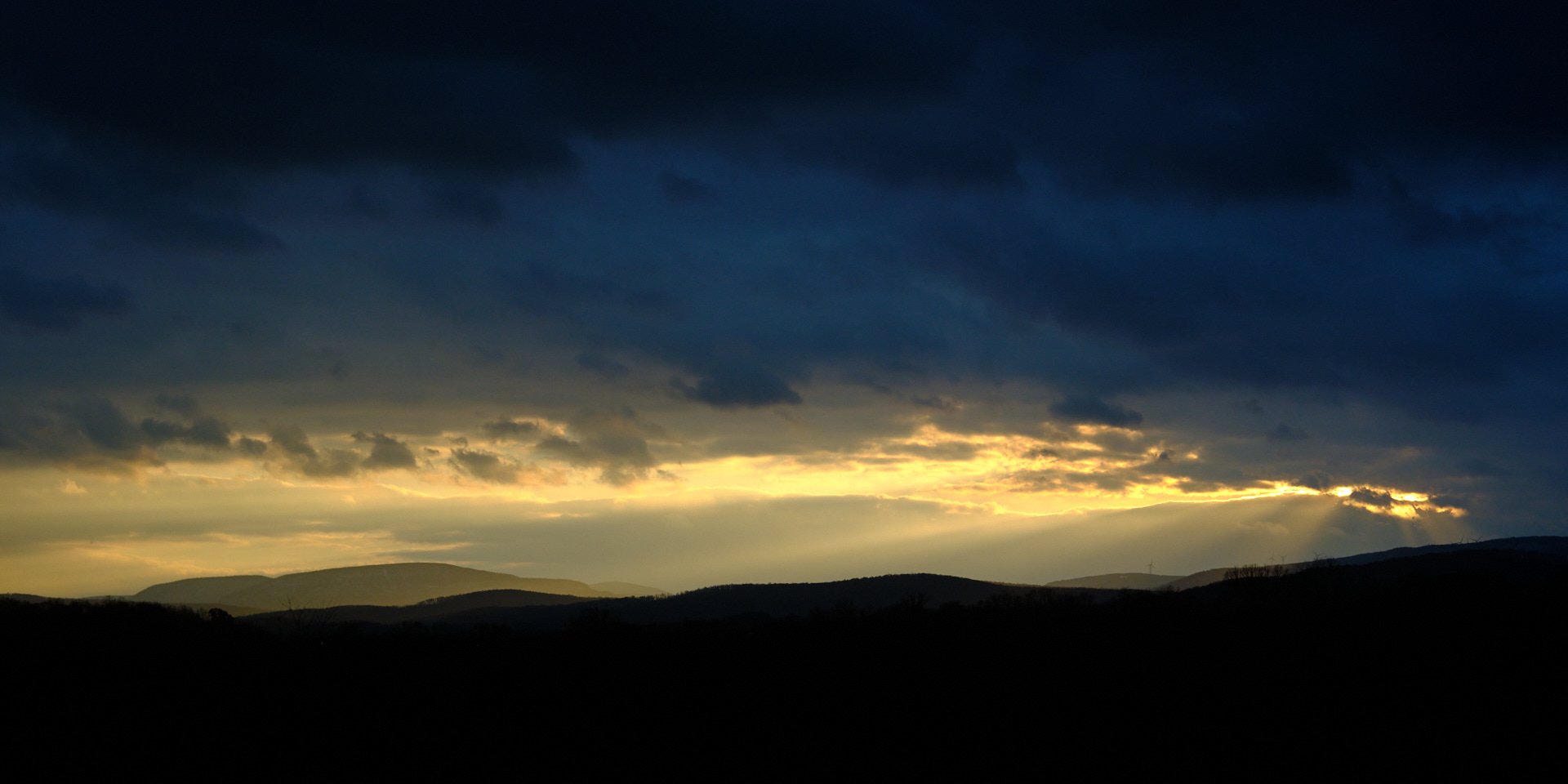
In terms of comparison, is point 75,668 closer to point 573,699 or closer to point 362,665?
point 362,665

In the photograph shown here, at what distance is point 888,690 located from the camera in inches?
2122

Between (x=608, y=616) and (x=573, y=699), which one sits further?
(x=608, y=616)

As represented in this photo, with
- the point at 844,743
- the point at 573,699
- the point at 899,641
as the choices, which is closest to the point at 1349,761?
the point at 844,743

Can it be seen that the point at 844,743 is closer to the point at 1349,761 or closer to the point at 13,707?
the point at 1349,761

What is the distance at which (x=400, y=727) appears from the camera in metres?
49.2

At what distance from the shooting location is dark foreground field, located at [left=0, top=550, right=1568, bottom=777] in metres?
42.9

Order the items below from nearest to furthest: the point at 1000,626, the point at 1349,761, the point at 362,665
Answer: the point at 1349,761, the point at 362,665, the point at 1000,626

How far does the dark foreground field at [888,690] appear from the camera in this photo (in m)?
42.9

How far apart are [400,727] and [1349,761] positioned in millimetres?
44418

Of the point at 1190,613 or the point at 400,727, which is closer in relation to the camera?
the point at 400,727

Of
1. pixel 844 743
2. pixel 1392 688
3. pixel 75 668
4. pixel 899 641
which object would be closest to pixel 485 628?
pixel 75 668

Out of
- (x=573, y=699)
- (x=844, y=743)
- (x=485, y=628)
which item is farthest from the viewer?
(x=485, y=628)

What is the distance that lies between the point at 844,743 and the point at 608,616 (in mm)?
57854

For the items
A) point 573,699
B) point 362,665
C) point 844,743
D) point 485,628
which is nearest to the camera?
point 844,743
